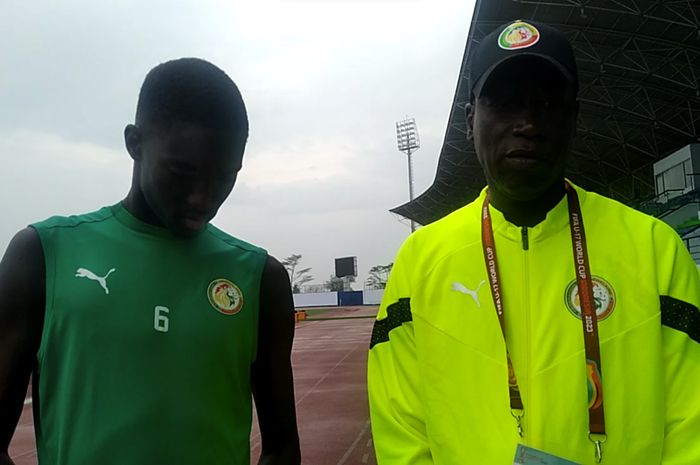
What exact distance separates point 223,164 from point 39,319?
60 centimetres

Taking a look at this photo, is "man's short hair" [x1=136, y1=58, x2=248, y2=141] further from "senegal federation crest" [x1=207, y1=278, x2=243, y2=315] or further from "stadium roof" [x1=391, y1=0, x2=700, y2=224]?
"stadium roof" [x1=391, y1=0, x2=700, y2=224]

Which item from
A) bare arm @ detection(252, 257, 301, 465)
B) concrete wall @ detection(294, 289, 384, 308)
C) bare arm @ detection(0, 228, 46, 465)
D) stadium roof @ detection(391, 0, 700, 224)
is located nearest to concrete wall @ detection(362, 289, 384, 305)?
concrete wall @ detection(294, 289, 384, 308)

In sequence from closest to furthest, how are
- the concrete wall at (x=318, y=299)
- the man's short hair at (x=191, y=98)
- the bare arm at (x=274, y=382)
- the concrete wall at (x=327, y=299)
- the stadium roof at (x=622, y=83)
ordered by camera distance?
1. the man's short hair at (x=191, y=98)
2. the bare arm at (x=274, y=382)
3. the stadium roof at (x=622, y=83)
4. the concrete wall at (x=327, y=299)
5. the concrete wall at (x=318, y=299)

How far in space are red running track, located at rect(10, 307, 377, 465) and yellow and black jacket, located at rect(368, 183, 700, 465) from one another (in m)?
1.87

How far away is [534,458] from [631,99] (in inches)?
937

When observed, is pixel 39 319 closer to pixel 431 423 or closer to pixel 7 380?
pixel 7 380

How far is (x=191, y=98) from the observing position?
5.20 feet

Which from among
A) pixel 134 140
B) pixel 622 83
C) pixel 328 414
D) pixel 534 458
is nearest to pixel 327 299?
pixel 622 83

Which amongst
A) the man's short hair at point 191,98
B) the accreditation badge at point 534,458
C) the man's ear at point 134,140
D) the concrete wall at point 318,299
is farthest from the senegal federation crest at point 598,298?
the concrete wall at point 318,299

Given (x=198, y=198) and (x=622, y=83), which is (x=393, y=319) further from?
(x=622, y=83)

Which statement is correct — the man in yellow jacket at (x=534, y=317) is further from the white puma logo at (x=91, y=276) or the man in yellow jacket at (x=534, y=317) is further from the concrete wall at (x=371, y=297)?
the concrete wall at (x=371, y=297)

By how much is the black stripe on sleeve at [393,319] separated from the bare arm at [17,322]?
0.87 m

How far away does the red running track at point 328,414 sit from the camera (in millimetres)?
7105

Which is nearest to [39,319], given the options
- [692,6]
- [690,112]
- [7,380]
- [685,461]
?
[7,380]
